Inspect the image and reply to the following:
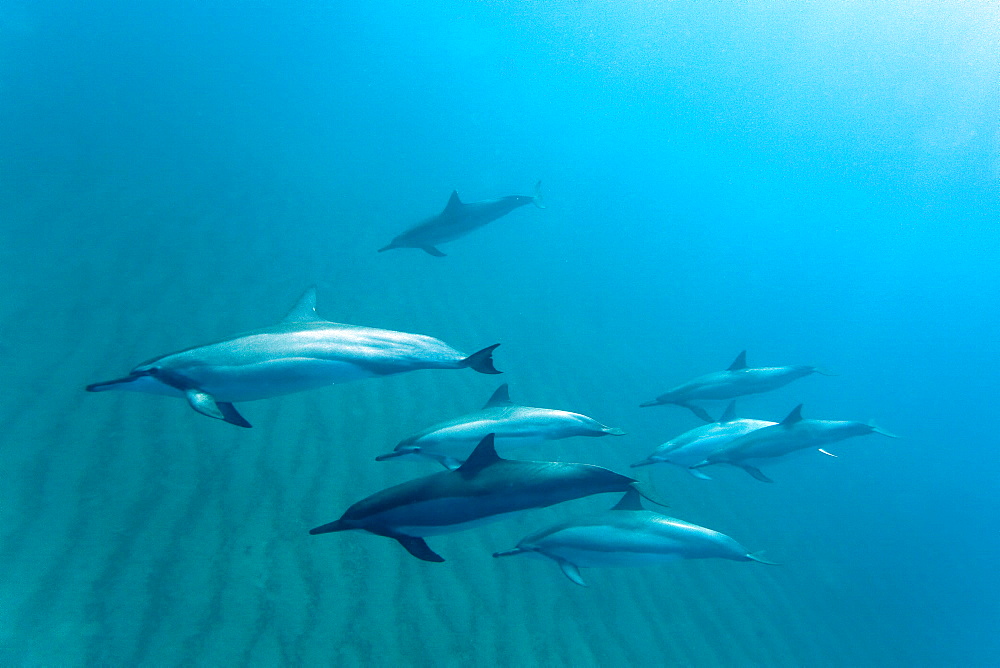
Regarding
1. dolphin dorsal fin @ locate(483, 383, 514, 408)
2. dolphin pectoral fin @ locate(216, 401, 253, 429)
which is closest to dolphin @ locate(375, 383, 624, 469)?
dolphin dorsal fin @ locate(483, 383, 514, 408)

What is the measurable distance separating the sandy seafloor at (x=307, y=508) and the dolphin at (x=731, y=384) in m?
1.29

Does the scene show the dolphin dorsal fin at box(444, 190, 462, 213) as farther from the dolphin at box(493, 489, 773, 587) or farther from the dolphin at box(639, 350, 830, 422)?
the dolphin at box(493, 489, 773, 587)

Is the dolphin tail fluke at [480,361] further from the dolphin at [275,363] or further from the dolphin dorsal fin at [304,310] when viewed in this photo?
the dolphin dorsal fin at [304,310]

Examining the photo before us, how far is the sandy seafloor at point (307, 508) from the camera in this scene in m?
3.01

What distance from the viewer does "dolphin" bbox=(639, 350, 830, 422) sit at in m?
5.55

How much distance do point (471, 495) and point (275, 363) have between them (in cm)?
109

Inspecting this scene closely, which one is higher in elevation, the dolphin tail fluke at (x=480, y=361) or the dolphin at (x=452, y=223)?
the dolphin at (x=452, y=223)

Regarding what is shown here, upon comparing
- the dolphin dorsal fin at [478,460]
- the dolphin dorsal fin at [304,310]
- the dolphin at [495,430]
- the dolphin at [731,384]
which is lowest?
the dolphin dorsal fin at [478,460]

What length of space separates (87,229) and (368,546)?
6862 mm

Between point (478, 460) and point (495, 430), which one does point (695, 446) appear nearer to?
point (495, 430)

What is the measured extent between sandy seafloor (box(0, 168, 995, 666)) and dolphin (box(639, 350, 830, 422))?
1291 millimetres

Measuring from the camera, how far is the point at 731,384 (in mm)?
5535

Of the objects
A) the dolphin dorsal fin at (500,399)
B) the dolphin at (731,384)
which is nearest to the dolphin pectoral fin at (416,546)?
the dolphin dorsal fin at (500,399)

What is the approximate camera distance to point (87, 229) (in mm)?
7242
